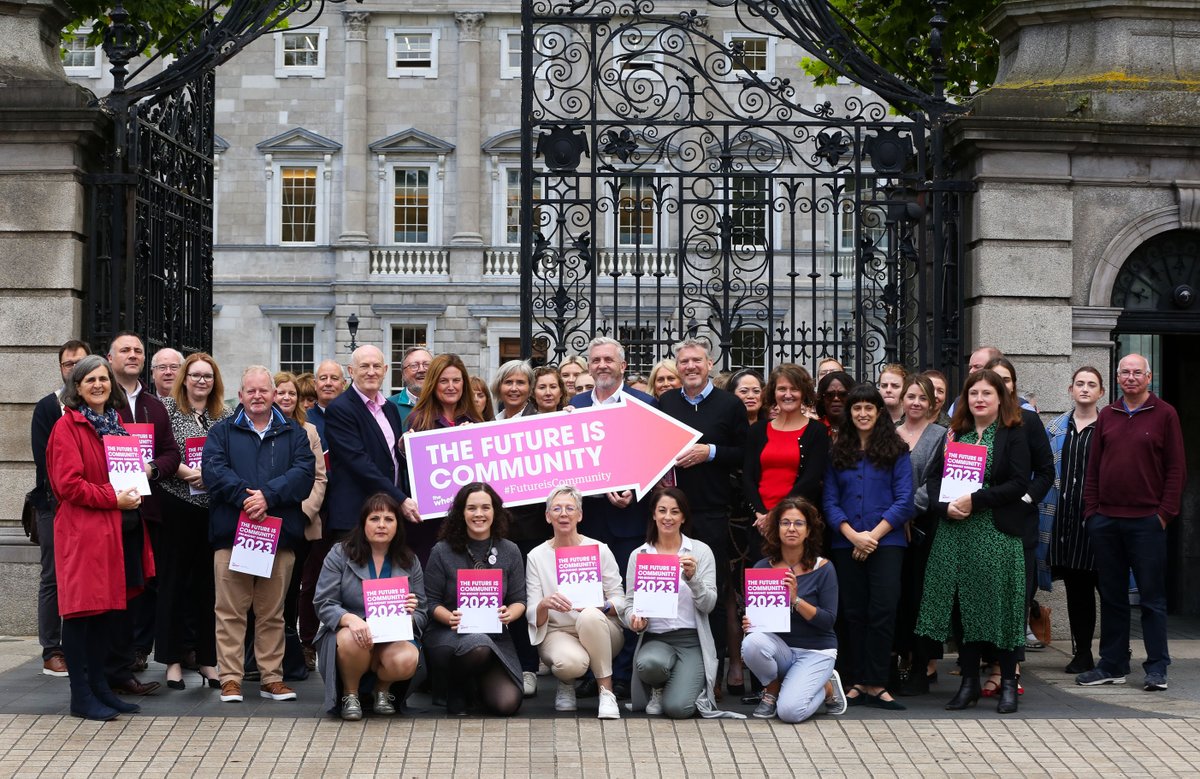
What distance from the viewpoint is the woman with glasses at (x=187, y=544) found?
10.2 metres

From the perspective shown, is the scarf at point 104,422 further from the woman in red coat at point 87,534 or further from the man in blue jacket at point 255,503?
the man in blue jacket at point 255,503

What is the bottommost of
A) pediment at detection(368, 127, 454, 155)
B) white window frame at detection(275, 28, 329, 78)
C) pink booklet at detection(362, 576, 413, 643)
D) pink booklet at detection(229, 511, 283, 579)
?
pink booklet at detection(362, 576, 413, 643)

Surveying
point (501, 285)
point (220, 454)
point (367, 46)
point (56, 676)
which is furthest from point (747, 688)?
point (367, 46)

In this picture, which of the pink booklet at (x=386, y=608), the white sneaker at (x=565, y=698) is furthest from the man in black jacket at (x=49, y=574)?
the white sneaker at (x=565, y=698)

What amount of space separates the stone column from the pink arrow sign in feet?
109

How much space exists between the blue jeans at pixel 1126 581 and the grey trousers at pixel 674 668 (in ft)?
9.10

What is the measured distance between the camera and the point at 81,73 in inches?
1754

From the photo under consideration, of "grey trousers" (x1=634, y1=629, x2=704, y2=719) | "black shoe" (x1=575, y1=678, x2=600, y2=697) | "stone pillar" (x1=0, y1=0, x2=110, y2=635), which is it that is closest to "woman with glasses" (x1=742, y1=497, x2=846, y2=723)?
"grey trousers" (x1=634, y1=629, x2=704, y2=719)

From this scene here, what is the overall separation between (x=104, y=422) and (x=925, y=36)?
1078 cm

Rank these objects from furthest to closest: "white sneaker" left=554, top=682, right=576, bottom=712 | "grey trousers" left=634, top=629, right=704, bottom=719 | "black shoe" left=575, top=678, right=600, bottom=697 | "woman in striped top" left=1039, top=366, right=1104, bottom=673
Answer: "woman in striped top" left=1039, top=366, right=1104, bottom=673, "black shoe" left=575, top=678, right=600, bottom=697, "white sneaker" left=554, top=682, right=576, bottom=712, "grey trousers" left=634, top=629, right=704, bottom=719

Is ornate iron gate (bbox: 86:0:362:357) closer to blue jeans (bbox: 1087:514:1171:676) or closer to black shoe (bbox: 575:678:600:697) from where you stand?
black shoe (bbox: 575:678:600:697)

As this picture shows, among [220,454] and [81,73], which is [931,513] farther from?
[81,73]

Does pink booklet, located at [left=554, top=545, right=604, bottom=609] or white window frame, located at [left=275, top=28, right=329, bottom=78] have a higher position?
white window frame, located at [left=275, top=28, right=329, bottom=78]

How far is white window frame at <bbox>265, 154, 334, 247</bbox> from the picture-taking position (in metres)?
44.6
